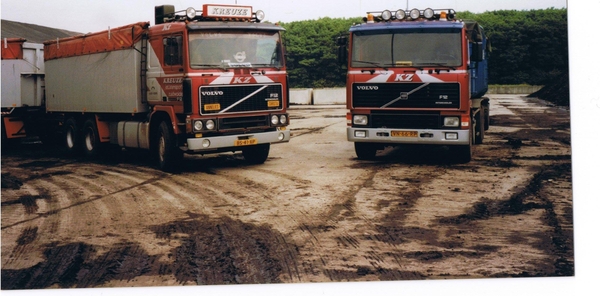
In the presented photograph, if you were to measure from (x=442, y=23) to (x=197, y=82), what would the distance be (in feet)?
15.0

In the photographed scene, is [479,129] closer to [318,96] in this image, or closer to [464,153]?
[464,153]

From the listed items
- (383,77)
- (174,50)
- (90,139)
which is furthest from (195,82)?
(90,139)

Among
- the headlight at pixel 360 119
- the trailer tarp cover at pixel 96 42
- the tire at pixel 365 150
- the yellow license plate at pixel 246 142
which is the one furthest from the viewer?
the tire at pixel 365 150

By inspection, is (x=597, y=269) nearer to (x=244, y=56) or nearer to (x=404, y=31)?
(x=404, y=31)

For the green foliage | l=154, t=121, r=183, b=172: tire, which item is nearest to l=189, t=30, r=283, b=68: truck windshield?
l=154, t=121, r=183, b=172: tire

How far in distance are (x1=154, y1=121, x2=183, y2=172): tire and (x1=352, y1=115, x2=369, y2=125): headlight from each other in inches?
133

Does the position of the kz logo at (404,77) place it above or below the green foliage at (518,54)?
below

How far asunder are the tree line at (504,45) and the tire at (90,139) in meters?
4.75

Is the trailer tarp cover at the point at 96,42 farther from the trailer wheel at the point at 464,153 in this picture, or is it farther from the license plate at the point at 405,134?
the trailer wheel at the point at 464,153

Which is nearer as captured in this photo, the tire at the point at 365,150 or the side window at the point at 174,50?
the side window at the point at 174,50

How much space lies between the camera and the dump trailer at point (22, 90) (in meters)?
17.4

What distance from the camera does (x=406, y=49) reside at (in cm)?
1284

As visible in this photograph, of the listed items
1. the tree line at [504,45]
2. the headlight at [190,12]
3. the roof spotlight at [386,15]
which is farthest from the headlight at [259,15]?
the roof spotlight at [386,15]

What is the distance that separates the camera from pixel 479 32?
15500 millimetres
